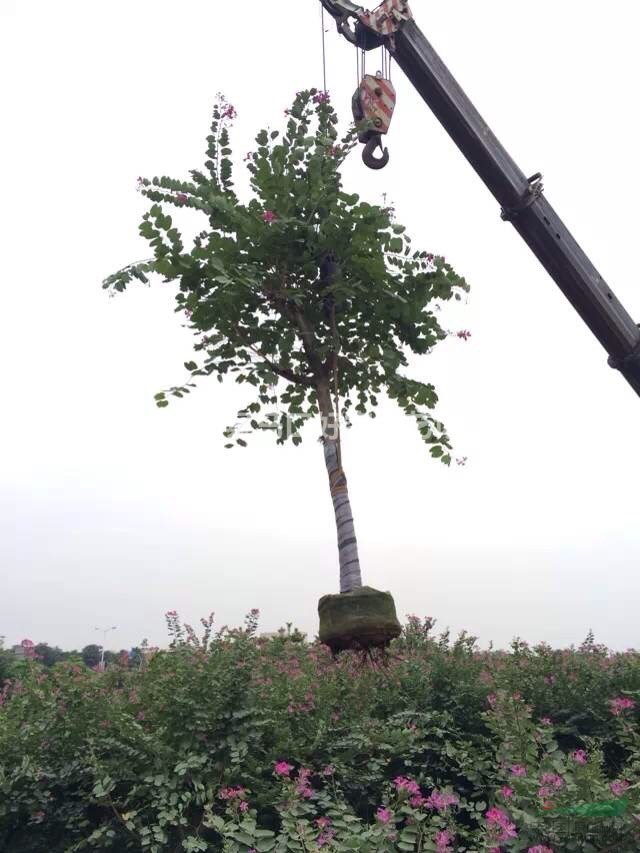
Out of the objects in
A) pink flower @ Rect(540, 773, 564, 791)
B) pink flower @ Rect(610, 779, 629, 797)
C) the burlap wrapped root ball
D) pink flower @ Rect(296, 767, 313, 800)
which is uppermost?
the burlap wrapped root ball

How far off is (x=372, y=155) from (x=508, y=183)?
1725mm

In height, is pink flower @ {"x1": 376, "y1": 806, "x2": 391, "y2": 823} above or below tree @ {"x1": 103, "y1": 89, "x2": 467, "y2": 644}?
below

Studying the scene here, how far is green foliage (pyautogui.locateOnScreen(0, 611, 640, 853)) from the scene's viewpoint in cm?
379

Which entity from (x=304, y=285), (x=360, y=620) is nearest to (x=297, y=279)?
(x=304, y=285)

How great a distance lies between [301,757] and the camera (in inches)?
202

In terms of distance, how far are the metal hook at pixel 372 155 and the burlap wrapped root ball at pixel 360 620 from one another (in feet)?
16.9

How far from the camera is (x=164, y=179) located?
9734 millimetres

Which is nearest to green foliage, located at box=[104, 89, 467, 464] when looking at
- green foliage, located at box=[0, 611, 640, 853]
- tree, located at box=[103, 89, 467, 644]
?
tree, located at box=[103, 89, 467, 644]

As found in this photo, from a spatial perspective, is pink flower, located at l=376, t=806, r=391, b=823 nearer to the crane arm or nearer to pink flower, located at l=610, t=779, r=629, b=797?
pink flower, located at l=610, t=779, r=629, b=797

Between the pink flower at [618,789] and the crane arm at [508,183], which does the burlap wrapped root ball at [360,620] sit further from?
the crane arm at [508,183]

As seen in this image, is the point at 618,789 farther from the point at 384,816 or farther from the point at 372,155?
the point at 372,155

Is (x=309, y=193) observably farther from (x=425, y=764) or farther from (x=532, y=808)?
(x=532, y=808)

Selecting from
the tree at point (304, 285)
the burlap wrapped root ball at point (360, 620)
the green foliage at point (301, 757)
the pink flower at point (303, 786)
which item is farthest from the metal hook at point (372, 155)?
the pink flower at point (303, 786)

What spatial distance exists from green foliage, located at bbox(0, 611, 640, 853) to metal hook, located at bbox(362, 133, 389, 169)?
6022mm
